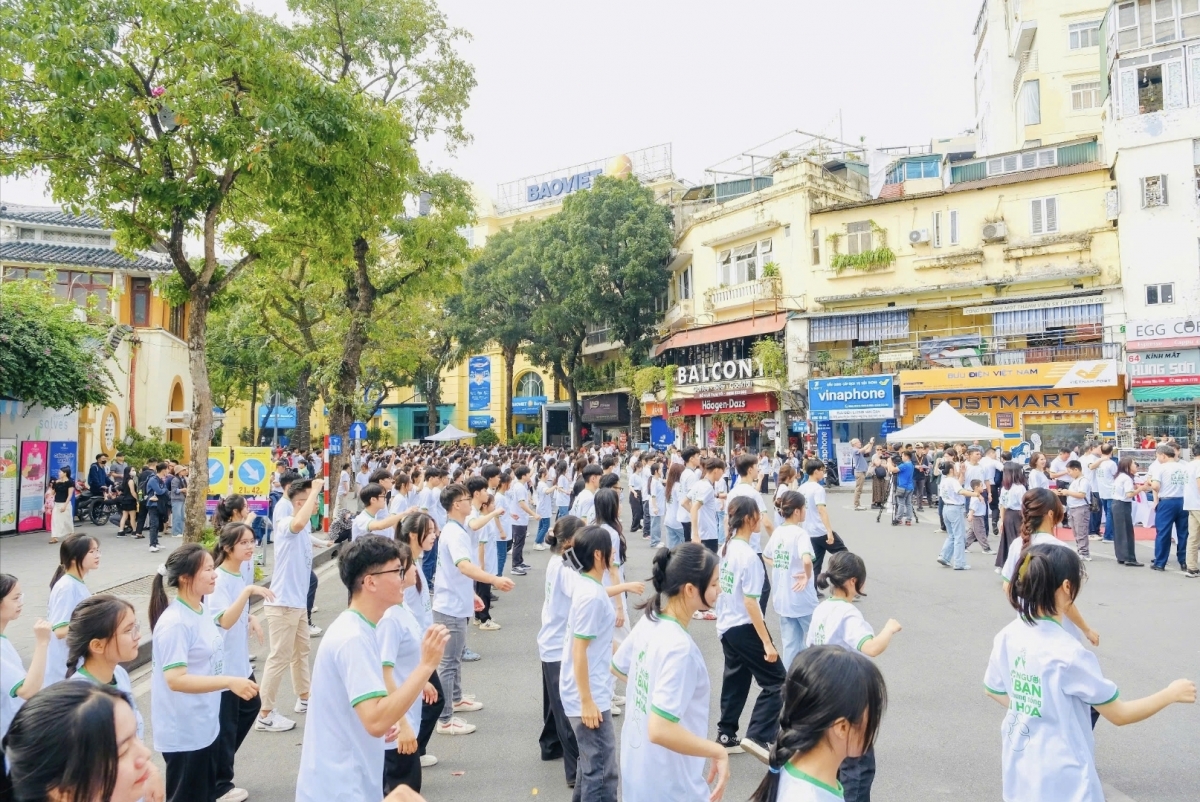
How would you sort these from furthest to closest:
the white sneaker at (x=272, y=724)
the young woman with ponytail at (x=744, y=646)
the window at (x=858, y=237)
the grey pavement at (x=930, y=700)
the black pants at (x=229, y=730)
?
1. the window at (x=858, y=237)
2. the white sneaker at (x=272, y=724)
3. the young woman with ponytail at (x=744, y=646)
4. the grey pavement at (x=930, y=700)
5. the black pants at (x=229, y=730)

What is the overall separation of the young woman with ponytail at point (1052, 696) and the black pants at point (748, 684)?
1794 mm

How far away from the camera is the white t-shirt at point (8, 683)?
3203 millimetres

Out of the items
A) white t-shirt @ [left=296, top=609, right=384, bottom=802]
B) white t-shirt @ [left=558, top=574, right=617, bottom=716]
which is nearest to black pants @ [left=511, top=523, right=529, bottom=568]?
white t-shirt @ [left=558, top=574, right=617, bottom=716]

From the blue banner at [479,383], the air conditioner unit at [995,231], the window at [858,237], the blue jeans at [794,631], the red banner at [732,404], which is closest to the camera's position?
the blue jeans at [794,631]

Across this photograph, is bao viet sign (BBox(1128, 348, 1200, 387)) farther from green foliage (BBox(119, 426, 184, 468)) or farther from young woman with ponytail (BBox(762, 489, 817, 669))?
green foliage (BBox(119, 426, 184, 468))

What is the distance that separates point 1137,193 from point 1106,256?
1.88 metres

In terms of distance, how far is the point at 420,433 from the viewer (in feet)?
171

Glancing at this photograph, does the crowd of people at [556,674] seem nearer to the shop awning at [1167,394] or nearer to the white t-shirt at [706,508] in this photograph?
the white t-shirt at [706,508]

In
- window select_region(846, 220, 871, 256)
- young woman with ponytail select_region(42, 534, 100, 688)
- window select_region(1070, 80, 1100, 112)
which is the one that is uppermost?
window select_region(1070, 80, 1100, 112)

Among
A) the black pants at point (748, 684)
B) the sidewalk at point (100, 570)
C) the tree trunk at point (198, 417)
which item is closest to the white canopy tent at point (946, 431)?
the sidewalk at point (100, 570)

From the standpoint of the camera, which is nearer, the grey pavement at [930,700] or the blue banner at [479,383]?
the grey pavement at [930,700]

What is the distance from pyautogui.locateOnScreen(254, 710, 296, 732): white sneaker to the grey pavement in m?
0.07

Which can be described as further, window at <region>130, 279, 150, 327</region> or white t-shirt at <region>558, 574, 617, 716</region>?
window at <region>130, 279, 150, 327</region>

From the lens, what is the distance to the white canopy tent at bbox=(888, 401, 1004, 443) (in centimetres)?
1744
